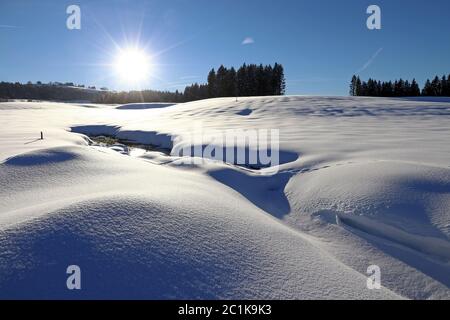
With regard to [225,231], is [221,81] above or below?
above

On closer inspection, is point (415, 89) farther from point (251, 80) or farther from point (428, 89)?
point (251, 80)

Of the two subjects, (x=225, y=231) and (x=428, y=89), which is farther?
(x=428, y=89)

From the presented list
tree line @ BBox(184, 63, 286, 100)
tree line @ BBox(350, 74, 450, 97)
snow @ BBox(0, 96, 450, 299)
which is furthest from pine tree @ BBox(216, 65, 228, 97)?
snow @ BBox(0, 96, 450, 299)

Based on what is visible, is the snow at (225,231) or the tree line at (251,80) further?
the tree line at (251,80)

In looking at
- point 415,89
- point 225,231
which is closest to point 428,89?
point 415,89

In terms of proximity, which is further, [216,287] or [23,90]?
[23,90]

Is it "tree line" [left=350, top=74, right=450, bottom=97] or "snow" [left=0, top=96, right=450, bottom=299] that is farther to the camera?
"tree line" [left=350, top=74, right=450, bottom=97]

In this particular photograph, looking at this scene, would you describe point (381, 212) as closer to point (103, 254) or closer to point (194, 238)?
point (194, 238)

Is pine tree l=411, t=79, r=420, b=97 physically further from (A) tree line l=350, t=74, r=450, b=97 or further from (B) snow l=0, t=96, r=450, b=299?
(B) snow l=0, t=96, r=450, b=299

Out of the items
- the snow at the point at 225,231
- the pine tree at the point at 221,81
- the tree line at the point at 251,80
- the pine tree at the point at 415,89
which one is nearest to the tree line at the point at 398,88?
the pine tree at the point at 415,89

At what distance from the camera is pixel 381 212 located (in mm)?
3896

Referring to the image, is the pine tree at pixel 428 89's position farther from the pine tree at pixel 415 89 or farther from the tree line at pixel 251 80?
the tree line at pixel 251 80
